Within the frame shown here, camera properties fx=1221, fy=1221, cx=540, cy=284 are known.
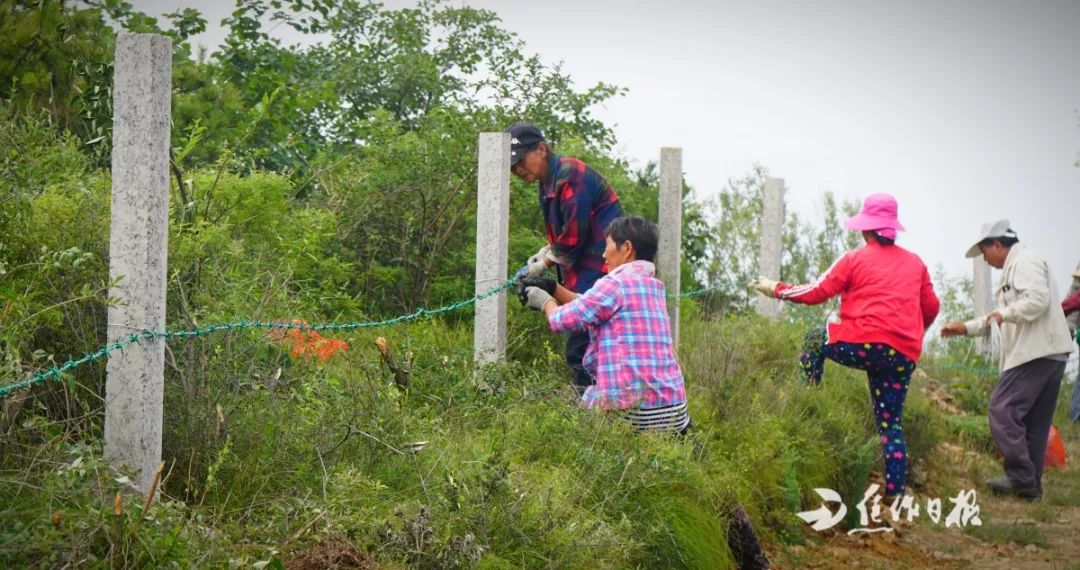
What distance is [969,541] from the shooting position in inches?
305

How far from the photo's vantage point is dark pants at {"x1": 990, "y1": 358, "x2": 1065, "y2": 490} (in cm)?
912

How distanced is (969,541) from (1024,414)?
1.84 m

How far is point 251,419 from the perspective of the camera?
4570 mm

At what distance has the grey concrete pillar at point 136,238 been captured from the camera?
410 centimetres

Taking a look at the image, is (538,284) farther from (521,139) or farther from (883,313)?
(883,313)

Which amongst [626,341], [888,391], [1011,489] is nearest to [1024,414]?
[1011,489]

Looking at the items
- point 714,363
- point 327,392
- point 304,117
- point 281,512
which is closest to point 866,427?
point 714,363

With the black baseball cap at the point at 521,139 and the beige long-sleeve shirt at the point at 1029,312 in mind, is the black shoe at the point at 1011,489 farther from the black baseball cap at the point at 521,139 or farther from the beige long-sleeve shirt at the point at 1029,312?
the black baseball cap at the point at 521,139

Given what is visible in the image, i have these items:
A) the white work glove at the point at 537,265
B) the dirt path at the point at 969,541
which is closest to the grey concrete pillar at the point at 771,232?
the dirt path at the point at 969,541

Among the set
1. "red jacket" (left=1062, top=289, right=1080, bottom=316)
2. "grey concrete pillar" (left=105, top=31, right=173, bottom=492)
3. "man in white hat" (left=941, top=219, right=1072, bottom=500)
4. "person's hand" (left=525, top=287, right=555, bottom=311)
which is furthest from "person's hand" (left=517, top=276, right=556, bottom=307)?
"red jacket" (left=1062, top=289, right=1080, bottom=316)

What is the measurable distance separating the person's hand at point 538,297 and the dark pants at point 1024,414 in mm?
4314

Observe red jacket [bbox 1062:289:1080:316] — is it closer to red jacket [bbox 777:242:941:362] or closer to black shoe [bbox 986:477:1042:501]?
black shoe [bbox 986:477:1042:501]

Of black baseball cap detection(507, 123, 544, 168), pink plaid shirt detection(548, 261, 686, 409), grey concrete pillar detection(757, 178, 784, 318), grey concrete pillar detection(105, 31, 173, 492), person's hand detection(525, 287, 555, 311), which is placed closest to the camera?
grey concrete pillar detection(105, 31, 173, 492)

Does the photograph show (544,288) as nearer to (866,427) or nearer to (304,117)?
(866,427)
